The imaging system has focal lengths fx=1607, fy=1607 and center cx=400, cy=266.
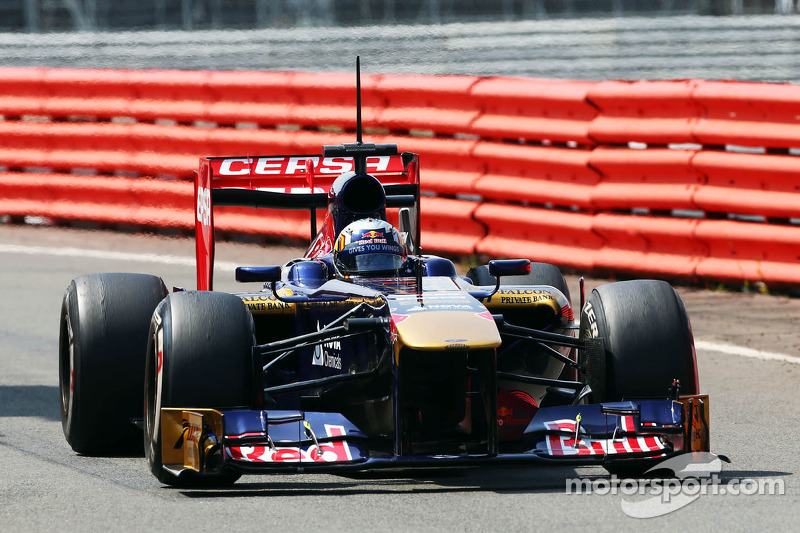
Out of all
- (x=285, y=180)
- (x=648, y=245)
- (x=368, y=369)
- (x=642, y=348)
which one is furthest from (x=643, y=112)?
(x=368, y=369)

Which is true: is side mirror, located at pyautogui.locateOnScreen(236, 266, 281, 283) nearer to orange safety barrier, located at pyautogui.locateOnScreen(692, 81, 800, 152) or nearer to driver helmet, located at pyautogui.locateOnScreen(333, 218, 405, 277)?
driver helmet, located at pyautogui.locateOnScreen(333, 218, 405, 277)

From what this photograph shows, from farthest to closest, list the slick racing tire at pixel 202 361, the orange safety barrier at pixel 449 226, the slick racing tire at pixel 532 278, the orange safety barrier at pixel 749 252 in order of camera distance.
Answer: the orange safety barrier at pixel 449 226 → the orange safety barrier at pixel 749 252 → the slick racing tire at pixel 532 278 → the slick racing tire at pixel 202 361

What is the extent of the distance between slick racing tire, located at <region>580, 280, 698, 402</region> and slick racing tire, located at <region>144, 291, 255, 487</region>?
1.52m

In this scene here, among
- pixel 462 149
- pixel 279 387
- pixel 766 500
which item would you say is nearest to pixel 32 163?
pixel 462 149

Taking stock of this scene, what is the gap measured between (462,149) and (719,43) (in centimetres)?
768

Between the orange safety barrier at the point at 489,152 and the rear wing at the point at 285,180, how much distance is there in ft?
11.3

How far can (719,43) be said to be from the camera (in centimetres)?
2041

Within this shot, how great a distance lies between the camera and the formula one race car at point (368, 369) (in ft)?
21.2

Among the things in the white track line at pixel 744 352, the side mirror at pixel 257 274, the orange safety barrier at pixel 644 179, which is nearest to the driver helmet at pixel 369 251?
the side mirror at pixel 257 274

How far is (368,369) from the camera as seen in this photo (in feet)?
22.8

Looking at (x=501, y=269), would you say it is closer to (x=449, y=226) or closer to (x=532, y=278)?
(x=532, y=278)

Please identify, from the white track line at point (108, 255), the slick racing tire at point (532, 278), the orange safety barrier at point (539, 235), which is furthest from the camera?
the white track line at point (108, 255)

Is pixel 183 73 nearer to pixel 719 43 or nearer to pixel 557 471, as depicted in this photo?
pixel 719 43

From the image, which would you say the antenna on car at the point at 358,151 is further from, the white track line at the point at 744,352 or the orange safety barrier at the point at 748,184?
the orange safety barrier at the point at 748,184
